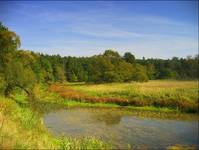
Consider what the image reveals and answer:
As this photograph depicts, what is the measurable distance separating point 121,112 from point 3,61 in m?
12.9

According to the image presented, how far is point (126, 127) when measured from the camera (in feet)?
79.5

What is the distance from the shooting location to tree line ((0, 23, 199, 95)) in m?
33.0

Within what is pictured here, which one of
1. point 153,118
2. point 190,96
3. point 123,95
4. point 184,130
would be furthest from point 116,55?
point 184,130

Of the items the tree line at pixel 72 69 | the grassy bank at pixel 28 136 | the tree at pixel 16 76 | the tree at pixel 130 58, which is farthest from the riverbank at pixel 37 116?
the tree at pixel 130 58

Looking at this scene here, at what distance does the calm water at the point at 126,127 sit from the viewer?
19.3 m

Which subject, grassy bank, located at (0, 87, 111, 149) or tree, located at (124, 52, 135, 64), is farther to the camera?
tree, located at (124, 52, 135, 64)

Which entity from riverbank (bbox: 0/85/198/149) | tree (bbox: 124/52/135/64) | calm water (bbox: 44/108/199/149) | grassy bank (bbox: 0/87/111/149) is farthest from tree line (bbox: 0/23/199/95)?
calm water (bbox: 44/108/199/149)

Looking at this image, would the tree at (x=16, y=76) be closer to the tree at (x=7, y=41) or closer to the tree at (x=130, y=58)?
the tree at (x=7, y=41)

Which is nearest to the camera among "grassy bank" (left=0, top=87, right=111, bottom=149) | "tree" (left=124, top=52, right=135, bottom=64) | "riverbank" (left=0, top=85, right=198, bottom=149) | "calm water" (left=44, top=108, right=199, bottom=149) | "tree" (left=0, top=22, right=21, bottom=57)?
"grassy bank" (left=0, top=87, right=111, bottom=149)

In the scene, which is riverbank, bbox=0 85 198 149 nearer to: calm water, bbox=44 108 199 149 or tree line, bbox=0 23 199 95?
calm water, bbox=44 108 199 149

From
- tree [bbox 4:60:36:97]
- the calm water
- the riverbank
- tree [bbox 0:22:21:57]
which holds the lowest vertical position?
the calm water

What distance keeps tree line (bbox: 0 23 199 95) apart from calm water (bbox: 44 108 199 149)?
18.6ft

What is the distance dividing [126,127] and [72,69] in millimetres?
70893

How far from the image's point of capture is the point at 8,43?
105 feet
